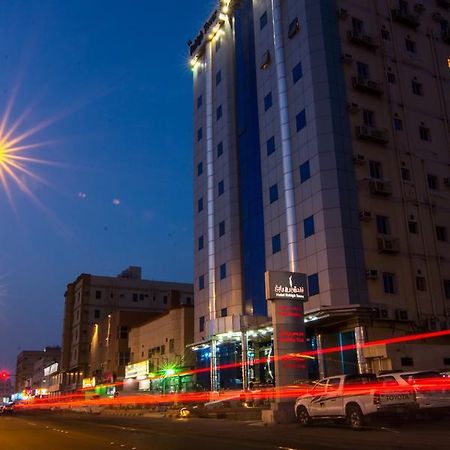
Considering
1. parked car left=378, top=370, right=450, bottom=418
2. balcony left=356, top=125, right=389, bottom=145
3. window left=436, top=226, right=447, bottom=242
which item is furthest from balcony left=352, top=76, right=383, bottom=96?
parked car left=378, top=370, right=450, bottom=418

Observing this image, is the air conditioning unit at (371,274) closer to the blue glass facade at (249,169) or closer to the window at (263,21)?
the blue glass facade at (249,169)

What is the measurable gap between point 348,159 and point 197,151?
78.8 ft

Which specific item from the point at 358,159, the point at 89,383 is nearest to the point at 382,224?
the point at 358,159

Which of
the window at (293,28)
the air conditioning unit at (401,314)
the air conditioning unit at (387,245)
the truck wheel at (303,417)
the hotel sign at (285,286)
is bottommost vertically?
the truck wheel at (303,417)

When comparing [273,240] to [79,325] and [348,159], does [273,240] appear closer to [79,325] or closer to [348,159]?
[348,159]

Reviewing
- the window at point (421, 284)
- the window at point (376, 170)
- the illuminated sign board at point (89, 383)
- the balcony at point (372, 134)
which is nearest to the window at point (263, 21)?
the balcony at point (372, 134)

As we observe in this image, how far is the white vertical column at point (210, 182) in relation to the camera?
5241 cm

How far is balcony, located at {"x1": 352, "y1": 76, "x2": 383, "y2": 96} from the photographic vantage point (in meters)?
41.9

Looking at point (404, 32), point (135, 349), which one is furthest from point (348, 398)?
point (135, 349)


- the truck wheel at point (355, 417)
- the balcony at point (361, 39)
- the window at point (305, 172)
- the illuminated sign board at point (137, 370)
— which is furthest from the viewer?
the illuminated sign board at point (137, 370)

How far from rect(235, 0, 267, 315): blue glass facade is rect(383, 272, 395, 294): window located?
1083 cm

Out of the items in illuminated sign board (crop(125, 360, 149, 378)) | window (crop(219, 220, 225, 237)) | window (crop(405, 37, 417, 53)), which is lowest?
illuminated sign board (crop(125, 360, 149, 378))

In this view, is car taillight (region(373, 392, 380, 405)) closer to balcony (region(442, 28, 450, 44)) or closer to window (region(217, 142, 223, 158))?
window (region(217, 142, 223, 158))

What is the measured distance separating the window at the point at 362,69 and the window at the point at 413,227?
39.4 ft
